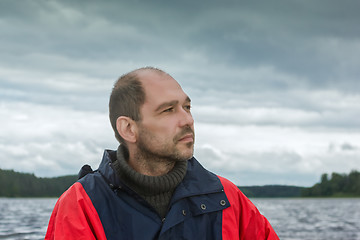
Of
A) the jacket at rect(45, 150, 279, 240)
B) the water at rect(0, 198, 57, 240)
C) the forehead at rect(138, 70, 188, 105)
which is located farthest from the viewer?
the water at rect(0, 198, 57, 240)

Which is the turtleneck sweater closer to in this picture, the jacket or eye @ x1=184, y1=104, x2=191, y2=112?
the jacket

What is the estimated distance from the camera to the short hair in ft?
12.0

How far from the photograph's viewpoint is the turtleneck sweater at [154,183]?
3.51m

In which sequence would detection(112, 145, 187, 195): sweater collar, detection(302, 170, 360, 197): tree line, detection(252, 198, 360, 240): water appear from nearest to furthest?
1. detection(112, 145, 187, 195): sweater collar
2. detection(252, 198, 360, 240): water
3. detection(302, 170, 360, 197): tree line

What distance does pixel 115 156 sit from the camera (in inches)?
154

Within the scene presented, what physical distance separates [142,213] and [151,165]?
1.30 feet

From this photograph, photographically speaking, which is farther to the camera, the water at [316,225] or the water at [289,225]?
the water at [316,225]

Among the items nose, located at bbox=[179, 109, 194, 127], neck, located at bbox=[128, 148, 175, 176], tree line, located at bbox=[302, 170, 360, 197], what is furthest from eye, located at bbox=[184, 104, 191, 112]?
tree line, located at bbox=[302, 170, 360, 197]

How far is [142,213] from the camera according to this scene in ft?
11.4

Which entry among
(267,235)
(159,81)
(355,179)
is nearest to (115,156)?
(159,81)

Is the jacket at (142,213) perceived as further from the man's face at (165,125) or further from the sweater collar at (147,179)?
the man's face at (165,125)

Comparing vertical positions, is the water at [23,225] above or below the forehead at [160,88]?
below

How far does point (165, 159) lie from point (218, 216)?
2.03 ft

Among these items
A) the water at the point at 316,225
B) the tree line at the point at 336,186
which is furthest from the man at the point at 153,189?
the tree line at the point at 336,186
